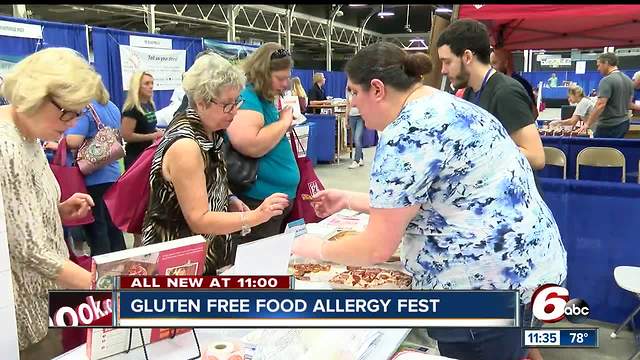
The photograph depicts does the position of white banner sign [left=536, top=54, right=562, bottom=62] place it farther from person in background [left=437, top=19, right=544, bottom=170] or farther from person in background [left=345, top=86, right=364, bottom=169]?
person in background [left=437, top=19, right=544, bottom=170]

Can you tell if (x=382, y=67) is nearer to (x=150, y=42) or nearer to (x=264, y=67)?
(x=264, y=67)

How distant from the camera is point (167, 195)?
115 centimetres

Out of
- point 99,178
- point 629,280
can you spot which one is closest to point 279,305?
point 629,280

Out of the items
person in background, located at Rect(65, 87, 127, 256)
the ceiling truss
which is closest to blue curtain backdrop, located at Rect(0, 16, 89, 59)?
person in background, located at Rect(65, 87, 127, 256)

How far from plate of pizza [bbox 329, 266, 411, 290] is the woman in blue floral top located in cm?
20

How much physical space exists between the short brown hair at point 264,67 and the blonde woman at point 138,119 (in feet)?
4.74

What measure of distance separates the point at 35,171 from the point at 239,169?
658 mm

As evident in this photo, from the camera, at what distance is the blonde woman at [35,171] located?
2.71 feet

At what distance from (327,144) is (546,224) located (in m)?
5.56

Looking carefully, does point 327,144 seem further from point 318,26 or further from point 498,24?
point 318,26

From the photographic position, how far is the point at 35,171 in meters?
0.92

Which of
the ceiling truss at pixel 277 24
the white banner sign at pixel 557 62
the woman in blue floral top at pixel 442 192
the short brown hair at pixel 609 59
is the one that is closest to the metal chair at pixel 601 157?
the short brown hair at pixel 609 59

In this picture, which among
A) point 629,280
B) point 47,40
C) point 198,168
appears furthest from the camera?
point 47,40

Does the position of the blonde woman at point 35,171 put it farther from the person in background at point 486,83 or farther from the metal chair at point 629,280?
the metal chair at point 629,280
